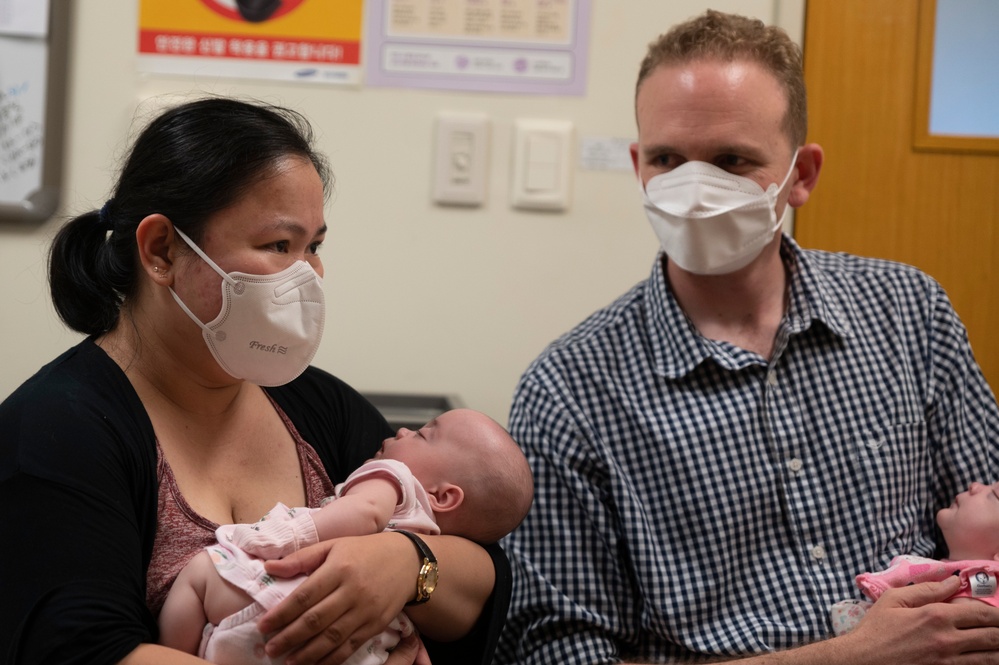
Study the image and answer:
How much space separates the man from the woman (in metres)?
0.26

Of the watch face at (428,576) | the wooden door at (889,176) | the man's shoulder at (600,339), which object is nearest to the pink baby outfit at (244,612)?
the watch face at (428,576)

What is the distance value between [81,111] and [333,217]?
65 cm

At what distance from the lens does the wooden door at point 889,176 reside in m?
2.34

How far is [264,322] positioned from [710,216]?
2.65 feet

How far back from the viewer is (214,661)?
1.17m

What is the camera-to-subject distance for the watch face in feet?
4.29

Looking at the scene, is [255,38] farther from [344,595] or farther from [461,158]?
[344,595]

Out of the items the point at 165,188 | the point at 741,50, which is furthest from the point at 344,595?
the point at 741,50

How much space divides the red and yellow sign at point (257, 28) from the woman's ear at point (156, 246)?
1.13 meters

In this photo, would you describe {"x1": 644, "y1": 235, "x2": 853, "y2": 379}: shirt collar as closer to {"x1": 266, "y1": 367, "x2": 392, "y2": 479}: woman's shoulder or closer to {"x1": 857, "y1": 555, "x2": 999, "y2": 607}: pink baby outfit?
{"x1": 857, "y1": 555, "x2": 999, "y2": 607}: pink baby outfit

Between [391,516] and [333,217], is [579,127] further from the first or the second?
[391,516]

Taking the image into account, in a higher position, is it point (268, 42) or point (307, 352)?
point (268, 42)

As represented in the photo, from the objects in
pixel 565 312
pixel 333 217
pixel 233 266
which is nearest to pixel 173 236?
pixel 233 266

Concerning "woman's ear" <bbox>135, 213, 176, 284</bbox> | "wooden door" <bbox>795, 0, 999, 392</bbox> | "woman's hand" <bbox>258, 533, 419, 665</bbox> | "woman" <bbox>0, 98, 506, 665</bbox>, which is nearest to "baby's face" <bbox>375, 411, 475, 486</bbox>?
"woman" <bbox>0, 98, 506, 665</bbox>
